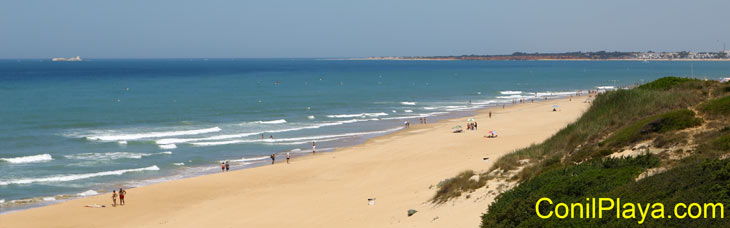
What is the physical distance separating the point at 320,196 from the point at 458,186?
7.42 meters

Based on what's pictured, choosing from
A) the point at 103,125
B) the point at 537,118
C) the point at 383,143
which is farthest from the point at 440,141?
the point at 103,125

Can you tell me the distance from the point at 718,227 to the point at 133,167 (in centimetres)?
2925

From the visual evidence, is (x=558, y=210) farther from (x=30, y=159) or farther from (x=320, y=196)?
(x=30, y=159)

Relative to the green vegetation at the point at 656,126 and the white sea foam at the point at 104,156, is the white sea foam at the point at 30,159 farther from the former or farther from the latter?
the green vegetation at the point at 656,126

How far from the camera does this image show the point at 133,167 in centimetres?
3244

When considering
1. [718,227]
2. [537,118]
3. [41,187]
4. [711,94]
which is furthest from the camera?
[537,118]

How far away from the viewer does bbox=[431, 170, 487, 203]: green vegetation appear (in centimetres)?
1608

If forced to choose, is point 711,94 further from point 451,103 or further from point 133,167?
point 451,103

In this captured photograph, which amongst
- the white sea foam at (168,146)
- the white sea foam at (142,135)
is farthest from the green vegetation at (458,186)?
the white sea foam at (142,135)

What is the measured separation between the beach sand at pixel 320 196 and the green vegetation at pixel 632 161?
5.55 ft

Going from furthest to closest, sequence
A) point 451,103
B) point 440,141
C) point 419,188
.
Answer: point 451,103 → point 440,141 → point 419,188

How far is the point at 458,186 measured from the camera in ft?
54.5

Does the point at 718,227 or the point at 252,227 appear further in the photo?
the point at 252,227

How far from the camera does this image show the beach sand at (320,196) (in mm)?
16894
